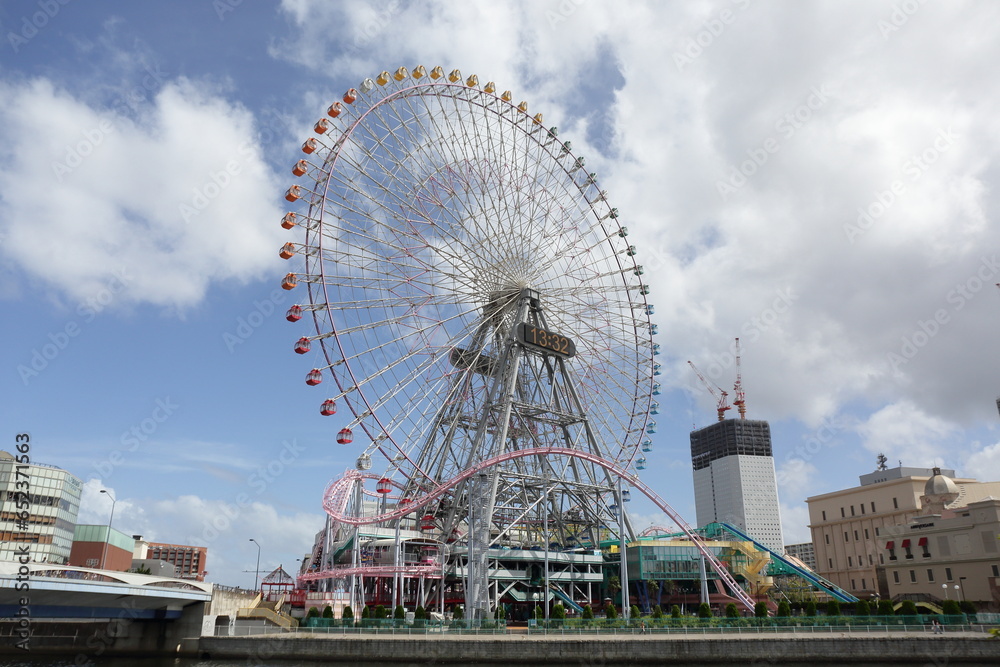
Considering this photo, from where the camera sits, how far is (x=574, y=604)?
2552 inches

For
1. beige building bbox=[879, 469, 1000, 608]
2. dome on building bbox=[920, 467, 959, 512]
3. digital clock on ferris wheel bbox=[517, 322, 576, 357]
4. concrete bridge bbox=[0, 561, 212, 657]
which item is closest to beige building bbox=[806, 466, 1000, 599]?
dome on building bbox=[920, 467, 959, 512]

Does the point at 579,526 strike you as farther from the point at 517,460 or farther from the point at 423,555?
the point at 423,555

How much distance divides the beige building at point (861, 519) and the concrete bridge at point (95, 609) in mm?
79352

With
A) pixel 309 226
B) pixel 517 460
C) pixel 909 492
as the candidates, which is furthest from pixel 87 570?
pixel 909 492

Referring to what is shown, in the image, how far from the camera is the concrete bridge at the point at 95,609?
41219 millimetres

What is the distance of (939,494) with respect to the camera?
8256cm

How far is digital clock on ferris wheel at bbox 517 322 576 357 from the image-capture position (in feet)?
233

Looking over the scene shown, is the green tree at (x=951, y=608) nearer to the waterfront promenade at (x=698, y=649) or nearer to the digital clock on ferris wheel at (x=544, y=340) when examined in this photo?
the waterfront promenade at (x=698, y=649)

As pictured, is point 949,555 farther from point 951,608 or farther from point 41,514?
point 41,514

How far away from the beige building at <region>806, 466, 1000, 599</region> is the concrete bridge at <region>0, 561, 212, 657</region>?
79.4 m

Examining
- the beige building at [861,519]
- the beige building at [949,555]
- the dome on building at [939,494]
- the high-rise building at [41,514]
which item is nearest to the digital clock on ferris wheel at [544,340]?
the beige building at [949,555]

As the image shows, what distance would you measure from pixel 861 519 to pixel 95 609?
94.4m

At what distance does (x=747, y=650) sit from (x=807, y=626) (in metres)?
5.85

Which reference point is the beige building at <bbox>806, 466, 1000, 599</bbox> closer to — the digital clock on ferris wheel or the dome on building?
the dome on building
